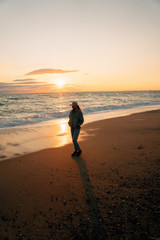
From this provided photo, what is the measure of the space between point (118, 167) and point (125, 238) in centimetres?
236

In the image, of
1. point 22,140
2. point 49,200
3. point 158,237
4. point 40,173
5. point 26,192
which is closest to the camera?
point 158,237

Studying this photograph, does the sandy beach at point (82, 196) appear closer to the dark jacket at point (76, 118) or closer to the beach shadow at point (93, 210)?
the beach shadow at point (93, 210)

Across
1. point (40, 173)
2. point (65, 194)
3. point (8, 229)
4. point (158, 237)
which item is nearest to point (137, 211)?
point (158, 237)

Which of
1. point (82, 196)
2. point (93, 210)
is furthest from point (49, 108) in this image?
point (93, 210)

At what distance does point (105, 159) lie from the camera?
5332 millimetres

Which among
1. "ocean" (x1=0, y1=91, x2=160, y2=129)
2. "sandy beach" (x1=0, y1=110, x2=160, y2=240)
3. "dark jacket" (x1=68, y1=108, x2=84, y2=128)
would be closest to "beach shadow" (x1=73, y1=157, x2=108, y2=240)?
"sandy beach" (x1=0, y1=110, x2=160, y2=240)

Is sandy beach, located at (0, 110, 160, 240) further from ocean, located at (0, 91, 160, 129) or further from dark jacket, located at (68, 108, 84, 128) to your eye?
ocean, located at (0, 91, 160, 129)

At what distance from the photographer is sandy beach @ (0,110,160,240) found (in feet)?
8.46

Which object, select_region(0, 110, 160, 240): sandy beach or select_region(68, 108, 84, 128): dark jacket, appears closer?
select_region(0, 110, 160, 240): sandy beach

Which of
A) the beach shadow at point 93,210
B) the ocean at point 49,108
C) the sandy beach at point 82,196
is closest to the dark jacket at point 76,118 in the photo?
the sandy beach at point 82,196

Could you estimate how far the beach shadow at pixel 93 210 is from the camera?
8.20ft

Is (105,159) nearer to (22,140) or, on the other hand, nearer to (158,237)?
(158,237)

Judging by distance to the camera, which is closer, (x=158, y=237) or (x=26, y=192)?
(x=158, y=237)

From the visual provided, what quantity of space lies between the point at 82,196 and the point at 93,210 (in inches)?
19.6
